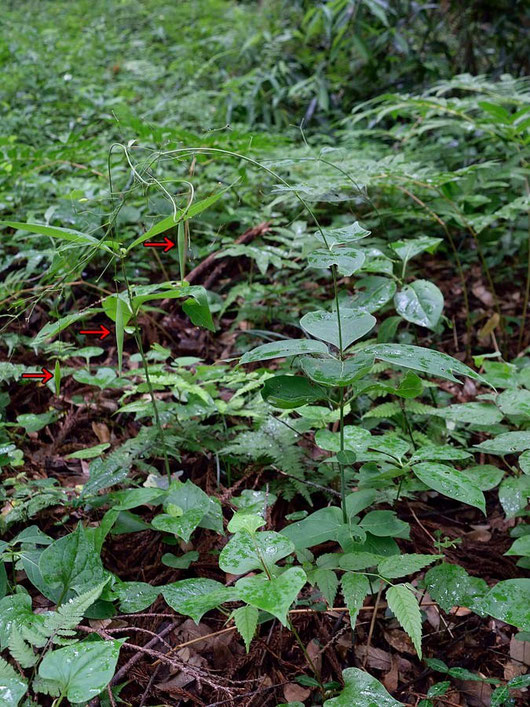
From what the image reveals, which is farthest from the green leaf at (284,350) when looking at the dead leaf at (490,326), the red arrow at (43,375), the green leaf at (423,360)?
the dead leaf at (490,326)

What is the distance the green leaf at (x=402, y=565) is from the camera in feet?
4.13

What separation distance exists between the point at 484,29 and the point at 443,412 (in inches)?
178

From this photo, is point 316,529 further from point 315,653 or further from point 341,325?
point 341,325

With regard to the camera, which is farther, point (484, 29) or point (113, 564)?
point (484, 29)

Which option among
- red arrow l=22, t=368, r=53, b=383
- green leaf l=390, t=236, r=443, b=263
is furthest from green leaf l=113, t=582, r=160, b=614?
green leaf l=390, t=236, r=443, b=263

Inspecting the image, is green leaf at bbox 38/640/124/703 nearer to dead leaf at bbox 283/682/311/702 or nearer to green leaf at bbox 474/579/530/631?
dead leaf at bbox 283/682/311/702

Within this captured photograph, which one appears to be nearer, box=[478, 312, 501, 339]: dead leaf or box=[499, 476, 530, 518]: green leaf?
box=[499, 476, 530, 518]: green leaf

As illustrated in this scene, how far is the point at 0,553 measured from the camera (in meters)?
1.50

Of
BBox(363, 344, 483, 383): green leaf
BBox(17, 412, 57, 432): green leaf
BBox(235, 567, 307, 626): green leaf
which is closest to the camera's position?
BBox(235, 567, 307, 626): green leaf

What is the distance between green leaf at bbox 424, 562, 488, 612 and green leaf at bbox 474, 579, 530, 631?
3.2 inches

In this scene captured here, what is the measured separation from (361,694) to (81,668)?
1.97ft

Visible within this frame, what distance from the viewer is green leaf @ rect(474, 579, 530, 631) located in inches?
47.8

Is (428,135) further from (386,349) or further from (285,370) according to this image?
(386,349)

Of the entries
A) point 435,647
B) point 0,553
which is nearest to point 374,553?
point 435,647
